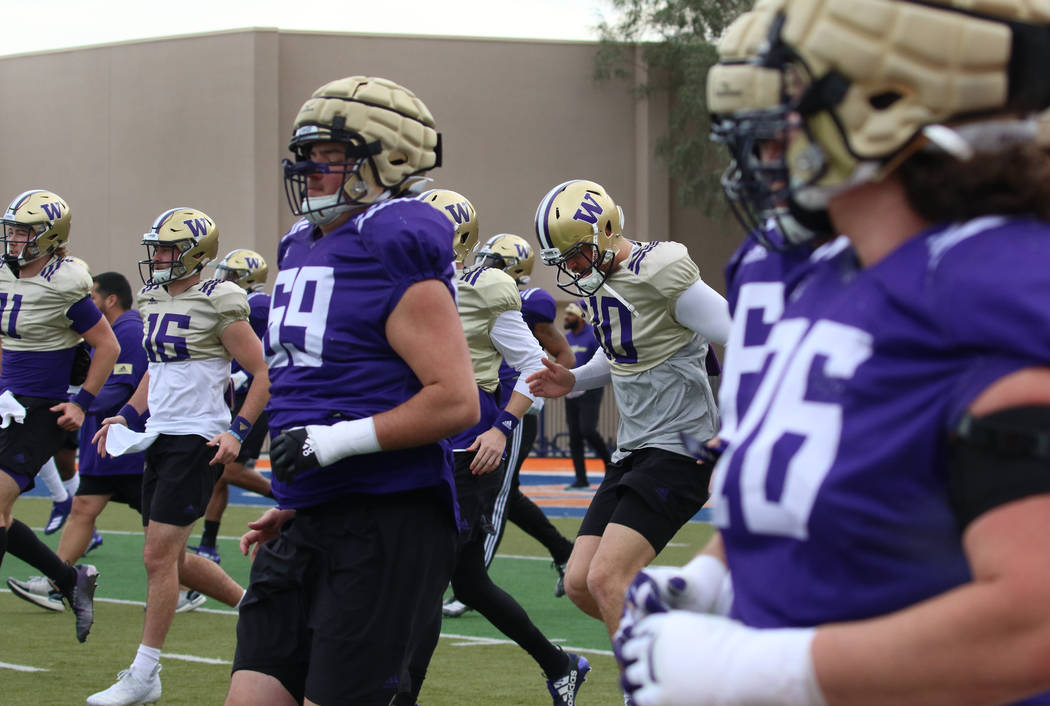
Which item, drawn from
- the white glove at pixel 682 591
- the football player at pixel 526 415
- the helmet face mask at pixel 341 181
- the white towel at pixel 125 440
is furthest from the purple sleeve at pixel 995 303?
the white towel at pixel 125 440

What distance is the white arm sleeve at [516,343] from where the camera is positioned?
21.5 ft

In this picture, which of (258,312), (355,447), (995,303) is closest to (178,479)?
(355,447)

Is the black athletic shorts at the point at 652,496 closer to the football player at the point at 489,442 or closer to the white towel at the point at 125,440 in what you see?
the football player at the point at 489,442

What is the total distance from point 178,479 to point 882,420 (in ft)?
17.2

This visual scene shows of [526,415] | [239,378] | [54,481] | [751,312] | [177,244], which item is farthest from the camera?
[54,481]

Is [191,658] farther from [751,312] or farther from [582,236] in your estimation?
[751,312]

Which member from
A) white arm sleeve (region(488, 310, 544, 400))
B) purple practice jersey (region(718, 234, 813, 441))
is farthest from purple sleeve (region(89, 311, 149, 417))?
purple practice jersey (region(718, 234, 813, 441))

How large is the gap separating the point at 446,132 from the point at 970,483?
86.2ft

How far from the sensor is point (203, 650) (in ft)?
22.7

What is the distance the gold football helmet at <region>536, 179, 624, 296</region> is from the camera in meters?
5.65

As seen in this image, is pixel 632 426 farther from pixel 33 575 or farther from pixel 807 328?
pixel 33 575

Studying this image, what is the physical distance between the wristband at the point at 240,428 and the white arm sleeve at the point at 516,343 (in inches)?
49.3

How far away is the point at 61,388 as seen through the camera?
754cm

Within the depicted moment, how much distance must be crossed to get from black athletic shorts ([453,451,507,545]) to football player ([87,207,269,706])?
0.99 meters
